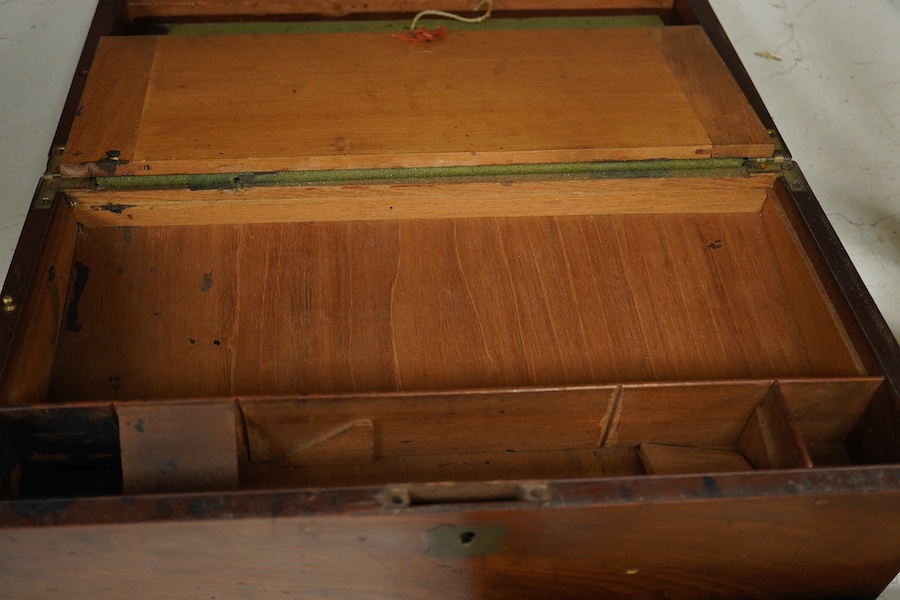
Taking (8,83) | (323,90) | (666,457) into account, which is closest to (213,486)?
(666,457)

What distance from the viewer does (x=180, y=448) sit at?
1.25 m

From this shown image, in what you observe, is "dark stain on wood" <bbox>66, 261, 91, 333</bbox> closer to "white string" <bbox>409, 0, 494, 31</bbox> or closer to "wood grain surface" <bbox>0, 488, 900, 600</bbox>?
"wood grain surface" <bbox>0, 488, 900, 600</bbox>

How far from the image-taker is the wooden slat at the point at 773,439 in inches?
48.8

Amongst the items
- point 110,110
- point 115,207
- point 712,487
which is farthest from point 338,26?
point 712,487

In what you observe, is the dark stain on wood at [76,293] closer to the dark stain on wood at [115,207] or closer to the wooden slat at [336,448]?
the dark stain on wood at [115,207]

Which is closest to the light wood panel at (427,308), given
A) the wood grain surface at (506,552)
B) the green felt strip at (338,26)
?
the wood grain surface at (506,552)

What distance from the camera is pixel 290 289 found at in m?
Result: 1.53

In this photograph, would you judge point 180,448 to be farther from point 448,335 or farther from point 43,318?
point 448,335

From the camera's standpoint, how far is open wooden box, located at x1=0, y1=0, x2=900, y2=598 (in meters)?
1.18

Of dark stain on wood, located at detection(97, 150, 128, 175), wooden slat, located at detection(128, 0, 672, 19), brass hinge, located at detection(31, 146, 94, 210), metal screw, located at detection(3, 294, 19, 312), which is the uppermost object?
wooden slat, located at detection(128, 0, 672, 19)

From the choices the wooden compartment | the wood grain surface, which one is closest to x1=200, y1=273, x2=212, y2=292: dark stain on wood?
the wooden compartment

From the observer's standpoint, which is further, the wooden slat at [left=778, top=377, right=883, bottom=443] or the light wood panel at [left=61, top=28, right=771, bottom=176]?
the light wood panel at [left=61, top=28, right=771, bottom=176]

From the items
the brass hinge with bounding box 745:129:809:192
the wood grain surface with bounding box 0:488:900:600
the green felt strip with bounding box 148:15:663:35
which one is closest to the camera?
the wood grain surface with bounding box 0:488:900:600

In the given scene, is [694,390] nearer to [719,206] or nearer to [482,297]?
[482,297]
